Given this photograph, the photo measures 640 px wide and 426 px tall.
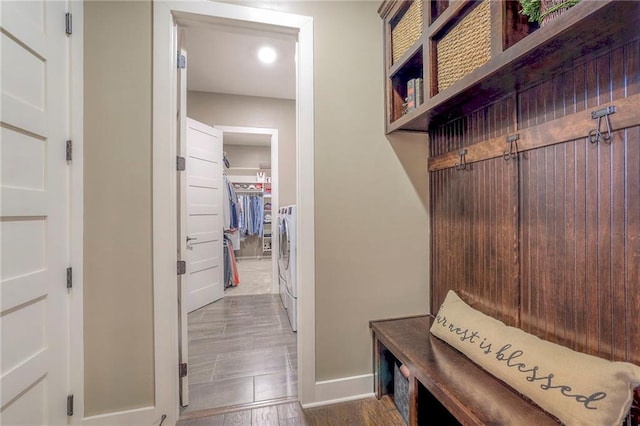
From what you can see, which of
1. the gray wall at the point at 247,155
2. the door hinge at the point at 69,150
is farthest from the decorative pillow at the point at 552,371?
the gray wall at the point at 247,155

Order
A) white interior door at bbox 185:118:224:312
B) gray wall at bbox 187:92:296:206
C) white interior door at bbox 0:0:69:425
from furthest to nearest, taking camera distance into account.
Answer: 1. gray wall at bbox 187:92:296:206
2. white interior door at bbox 185:118:224:312
3. white interior door at bbox 0:0:69:425

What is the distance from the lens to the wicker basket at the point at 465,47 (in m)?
1.08

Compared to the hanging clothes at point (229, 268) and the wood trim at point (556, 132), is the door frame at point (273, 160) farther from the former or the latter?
the wood trim at point (556, 132)

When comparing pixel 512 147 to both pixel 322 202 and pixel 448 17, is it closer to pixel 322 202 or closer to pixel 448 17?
pixel 448 17

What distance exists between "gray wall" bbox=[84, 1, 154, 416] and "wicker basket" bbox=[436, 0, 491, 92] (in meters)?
1.59

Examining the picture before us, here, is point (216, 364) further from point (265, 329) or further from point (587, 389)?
point (587, 389)

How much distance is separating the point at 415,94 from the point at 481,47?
485 millimetres

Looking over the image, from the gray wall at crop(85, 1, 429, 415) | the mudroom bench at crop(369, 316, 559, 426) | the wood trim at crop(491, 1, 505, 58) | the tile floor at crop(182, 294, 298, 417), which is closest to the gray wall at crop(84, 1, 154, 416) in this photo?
the gray wall at crop(85, 1, 429, 415)

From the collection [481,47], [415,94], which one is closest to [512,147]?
[481,47]

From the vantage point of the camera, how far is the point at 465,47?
3.89ft

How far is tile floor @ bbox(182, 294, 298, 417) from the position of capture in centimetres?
178

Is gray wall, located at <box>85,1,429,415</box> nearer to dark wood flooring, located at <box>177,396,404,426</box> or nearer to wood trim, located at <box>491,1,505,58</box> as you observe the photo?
dark wood flooring, located at <box>177,396,404,426</box>

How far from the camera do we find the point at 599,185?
3.11 ft

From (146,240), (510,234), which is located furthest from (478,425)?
(146,240)
